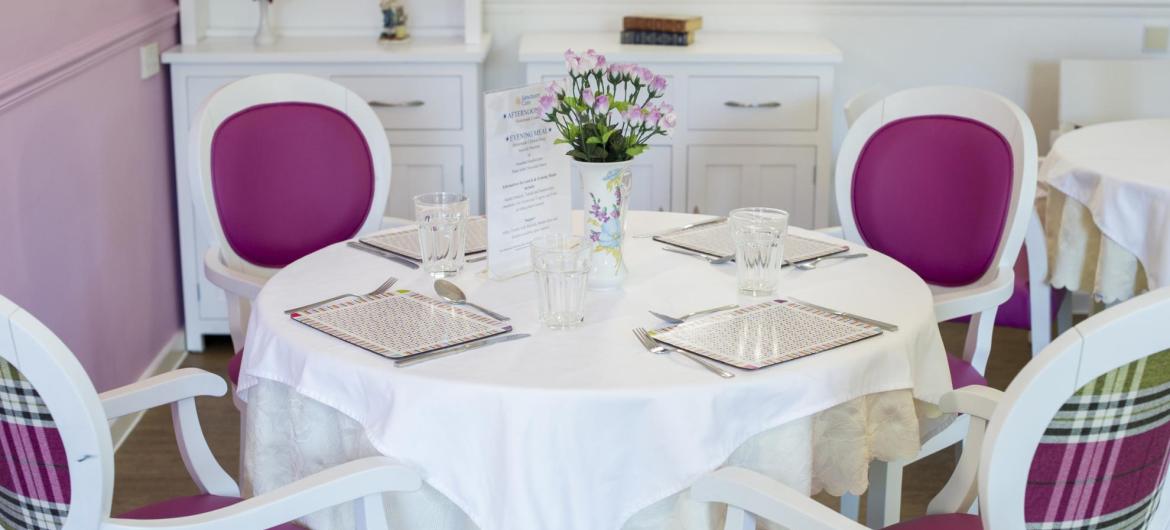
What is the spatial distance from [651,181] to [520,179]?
1872mm

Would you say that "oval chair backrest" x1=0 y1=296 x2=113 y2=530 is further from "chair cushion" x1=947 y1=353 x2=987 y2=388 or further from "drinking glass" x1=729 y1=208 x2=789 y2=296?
"chair cushion" x1=947 y1=353 x2=987 y2=388

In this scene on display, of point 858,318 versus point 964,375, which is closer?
point 858,318

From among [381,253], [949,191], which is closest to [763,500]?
[381,253]

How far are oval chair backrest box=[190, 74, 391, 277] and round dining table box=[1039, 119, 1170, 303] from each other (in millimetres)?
1585

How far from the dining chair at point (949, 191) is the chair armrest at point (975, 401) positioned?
1.82 ft

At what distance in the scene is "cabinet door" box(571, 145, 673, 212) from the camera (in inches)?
151

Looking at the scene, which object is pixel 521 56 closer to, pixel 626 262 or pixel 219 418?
pixel 219 418

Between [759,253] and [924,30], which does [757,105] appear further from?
[759,253]

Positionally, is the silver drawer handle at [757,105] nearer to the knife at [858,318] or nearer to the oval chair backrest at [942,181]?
the oval chair backrest at [942,181]

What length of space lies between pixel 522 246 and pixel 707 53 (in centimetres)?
183

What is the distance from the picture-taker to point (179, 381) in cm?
180

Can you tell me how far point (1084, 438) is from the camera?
1.33m

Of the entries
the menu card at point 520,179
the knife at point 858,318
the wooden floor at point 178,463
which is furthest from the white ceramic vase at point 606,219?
the wooden floor at point 178,463

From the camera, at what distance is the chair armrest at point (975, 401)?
67.4 inches
